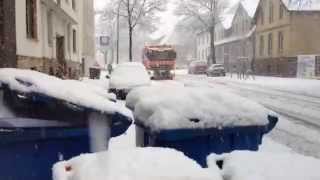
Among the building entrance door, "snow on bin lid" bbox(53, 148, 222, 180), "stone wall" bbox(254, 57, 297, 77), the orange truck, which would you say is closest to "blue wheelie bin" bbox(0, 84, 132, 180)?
"snow on bin lid" bbox(53, 148, 222, 180)

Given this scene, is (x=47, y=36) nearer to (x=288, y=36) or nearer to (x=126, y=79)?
(x=126, y=79)

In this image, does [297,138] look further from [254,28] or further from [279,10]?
[254,28]

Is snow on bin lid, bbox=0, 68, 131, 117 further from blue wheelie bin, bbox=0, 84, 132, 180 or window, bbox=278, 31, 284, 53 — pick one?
window, bbox=278, 31, 284, 53

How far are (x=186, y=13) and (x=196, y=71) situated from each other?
11.4m

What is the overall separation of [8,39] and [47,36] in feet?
30.8

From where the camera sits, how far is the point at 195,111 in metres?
5.01

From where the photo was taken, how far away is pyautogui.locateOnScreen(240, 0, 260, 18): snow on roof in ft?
203

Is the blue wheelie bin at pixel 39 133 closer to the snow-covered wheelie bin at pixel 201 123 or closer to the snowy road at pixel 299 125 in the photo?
the snow-covered wheelie bin at pixel 201 123

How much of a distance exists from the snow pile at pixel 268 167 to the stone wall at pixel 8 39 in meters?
11.5

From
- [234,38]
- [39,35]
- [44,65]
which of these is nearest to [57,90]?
[39,35]

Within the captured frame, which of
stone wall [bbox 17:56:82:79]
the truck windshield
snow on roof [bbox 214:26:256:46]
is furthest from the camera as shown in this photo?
snow on roof [bbox 214:26:256:46]

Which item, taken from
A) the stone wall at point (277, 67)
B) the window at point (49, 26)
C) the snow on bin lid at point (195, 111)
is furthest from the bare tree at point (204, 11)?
A: the snow on bin lid at point (195, 111)

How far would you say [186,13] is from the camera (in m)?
69.2

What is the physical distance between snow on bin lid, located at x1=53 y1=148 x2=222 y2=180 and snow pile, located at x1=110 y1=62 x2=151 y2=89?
18.6 meters
